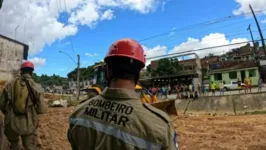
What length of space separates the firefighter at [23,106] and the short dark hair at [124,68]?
3094 mm

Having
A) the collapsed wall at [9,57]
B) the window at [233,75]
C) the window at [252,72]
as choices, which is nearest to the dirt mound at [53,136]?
the collapsed wall at [9,57]

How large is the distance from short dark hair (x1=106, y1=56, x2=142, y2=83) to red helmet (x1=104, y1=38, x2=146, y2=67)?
21 mm

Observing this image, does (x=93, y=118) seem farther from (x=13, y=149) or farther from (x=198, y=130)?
(x=198, y=130)

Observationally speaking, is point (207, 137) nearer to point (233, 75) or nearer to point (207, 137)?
point (207, 137)

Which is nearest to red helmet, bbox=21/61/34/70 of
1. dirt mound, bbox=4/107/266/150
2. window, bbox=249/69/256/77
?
dirt mound, bbox=4/107/266/150

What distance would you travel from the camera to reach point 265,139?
344 inches

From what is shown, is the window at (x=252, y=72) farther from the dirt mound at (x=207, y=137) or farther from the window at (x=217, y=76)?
the dirt mound at (x=207, y=137)

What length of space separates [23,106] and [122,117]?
324cm

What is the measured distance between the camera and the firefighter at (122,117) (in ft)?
4.85

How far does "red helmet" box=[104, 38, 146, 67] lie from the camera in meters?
1.67

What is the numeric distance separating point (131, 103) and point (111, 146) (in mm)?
228

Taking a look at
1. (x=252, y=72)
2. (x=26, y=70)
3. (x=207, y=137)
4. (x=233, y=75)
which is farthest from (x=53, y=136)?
(x=233, y=75)

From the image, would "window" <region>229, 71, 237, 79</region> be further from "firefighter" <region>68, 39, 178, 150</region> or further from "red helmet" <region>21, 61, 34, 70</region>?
"firefighter" <region>68, 39, 178, 150</region>

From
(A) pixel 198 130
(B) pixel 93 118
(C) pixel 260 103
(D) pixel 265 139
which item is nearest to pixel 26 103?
(B) pixel 93 118
